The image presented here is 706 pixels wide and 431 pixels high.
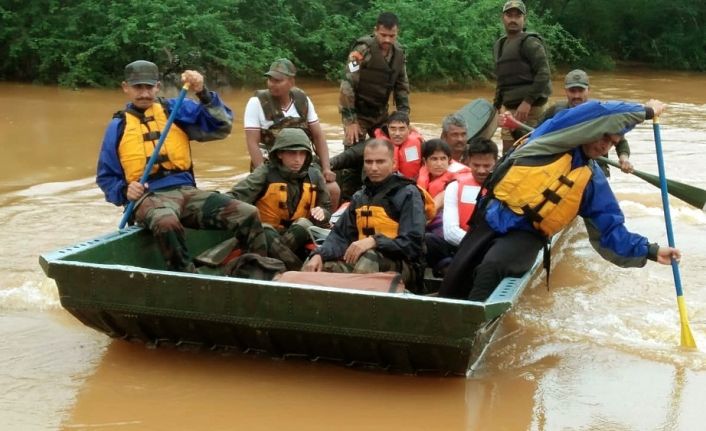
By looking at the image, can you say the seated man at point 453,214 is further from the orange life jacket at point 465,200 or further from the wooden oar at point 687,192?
the wooden oar at point 687,192

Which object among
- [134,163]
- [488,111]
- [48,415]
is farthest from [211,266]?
[488,111]

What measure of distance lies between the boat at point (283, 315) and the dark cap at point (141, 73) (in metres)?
1.08

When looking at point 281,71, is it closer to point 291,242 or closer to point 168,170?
point 168,170

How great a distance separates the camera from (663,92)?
61.3ft

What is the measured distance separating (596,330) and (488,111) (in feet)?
9.07

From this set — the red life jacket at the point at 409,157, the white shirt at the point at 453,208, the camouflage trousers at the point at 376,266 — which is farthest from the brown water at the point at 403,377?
the red life jacket at the point at 409,157

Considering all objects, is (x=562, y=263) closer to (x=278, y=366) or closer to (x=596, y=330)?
(x=596, y=330)

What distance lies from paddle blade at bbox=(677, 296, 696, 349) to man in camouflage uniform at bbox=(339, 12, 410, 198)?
116 inches

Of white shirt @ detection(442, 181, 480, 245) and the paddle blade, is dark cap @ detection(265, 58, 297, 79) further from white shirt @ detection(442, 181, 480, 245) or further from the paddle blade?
the paddle blade

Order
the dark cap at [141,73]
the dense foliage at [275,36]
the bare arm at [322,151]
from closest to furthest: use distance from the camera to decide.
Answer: the dark cap at [141,73]
the bare arm at [322,151]
the dense foliage at [275,36]

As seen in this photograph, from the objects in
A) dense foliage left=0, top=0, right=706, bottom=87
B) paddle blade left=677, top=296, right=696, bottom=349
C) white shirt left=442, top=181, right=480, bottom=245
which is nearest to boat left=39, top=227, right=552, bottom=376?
white shirt left=442, top=181, right=480, bottom=245

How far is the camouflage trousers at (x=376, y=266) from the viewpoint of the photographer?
4.97m

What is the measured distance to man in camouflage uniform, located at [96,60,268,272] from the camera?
17.6 ft

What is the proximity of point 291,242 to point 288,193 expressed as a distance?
316mm
